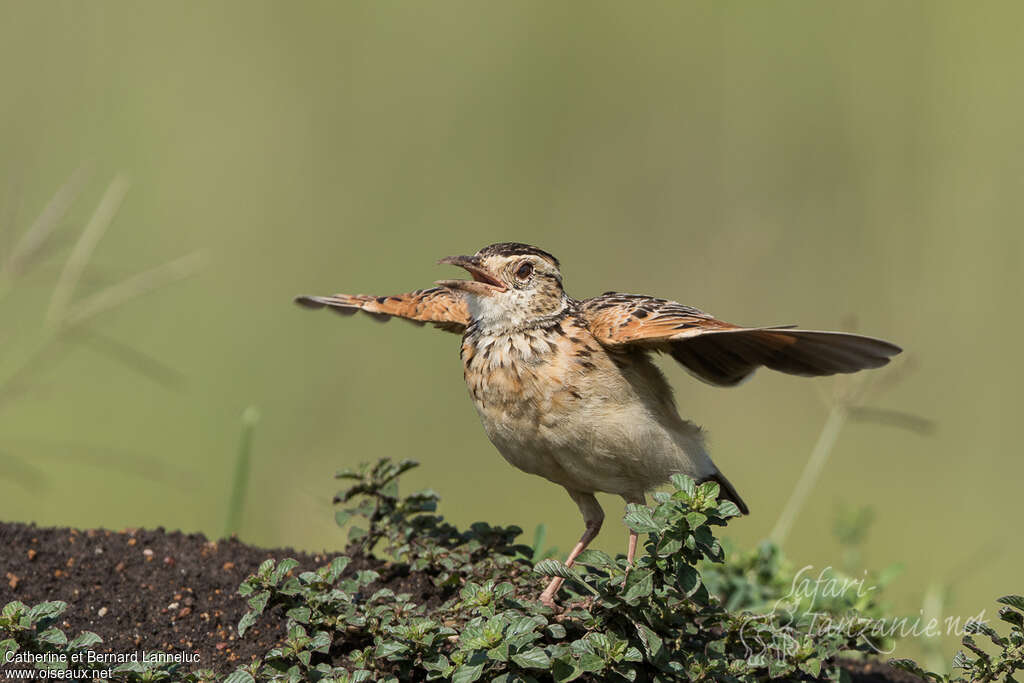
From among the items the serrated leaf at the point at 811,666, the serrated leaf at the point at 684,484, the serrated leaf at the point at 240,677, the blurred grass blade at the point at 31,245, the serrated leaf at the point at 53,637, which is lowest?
the serrated leaf at the point at 811,666

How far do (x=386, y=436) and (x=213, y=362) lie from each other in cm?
114

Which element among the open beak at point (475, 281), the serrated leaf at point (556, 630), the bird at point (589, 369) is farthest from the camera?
the open beak at point (475, 281)

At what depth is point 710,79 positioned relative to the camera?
27.9 feet

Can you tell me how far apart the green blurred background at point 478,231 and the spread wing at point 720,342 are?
8.70 ft

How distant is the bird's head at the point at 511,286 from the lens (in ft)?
15.2

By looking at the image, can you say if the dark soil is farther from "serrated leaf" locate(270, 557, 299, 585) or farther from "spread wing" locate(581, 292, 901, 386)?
"spread wing" locate(581, 292, 901, 386)

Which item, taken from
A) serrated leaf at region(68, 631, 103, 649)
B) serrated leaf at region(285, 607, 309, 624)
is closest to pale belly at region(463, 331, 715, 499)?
serrated leaf at region(285, 607, 309, 624)

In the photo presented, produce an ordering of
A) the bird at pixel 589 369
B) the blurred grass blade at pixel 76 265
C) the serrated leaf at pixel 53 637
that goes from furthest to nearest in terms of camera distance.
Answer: the blurred grass blade at pixel 76 265, the bird at pixel 589 369, the serrated leaf at pixel 53 637

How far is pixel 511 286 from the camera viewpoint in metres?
4.68

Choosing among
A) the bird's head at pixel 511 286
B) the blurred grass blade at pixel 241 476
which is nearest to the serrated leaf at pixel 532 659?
the bird's head at pixel 511 286

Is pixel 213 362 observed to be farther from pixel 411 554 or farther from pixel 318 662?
pixel 318 662

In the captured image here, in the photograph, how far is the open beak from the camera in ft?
14.9

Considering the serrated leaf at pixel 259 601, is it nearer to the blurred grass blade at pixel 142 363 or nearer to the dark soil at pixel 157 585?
the dark soil at pixel 157 585

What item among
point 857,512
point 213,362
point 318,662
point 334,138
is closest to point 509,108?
point 334,138
